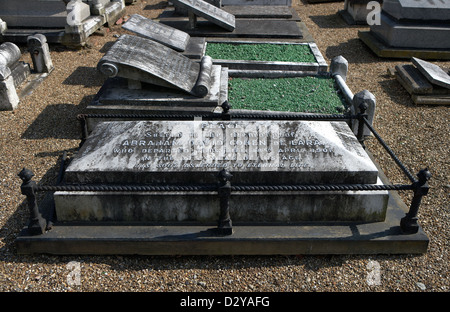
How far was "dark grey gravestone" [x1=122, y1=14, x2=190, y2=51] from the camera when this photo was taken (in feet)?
28.2

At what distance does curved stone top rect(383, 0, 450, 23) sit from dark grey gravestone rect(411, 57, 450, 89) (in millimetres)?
2173

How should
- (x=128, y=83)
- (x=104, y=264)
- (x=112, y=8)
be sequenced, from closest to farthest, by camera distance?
(x=104, y=264), (x=128, y=83), (x=112, y=8)

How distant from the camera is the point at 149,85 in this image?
7441 millimetres

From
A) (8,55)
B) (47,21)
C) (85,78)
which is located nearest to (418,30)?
(85,78)

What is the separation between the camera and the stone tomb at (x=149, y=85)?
6.97 m

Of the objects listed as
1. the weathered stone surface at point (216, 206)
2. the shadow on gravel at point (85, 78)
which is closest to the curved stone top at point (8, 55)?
the shadow on gravel at point (85, 78)

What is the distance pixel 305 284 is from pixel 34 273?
291cm

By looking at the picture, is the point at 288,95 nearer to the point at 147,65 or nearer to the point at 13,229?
the point at 147,65

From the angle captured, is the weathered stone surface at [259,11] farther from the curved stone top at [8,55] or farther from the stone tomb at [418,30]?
the curved stone top at [8,55]

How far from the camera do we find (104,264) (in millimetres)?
4621

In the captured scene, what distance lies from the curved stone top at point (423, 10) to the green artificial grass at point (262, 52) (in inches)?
112

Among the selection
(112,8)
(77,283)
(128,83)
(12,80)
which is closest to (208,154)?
(77,283)

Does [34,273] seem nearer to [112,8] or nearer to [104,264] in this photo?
[104,264]
